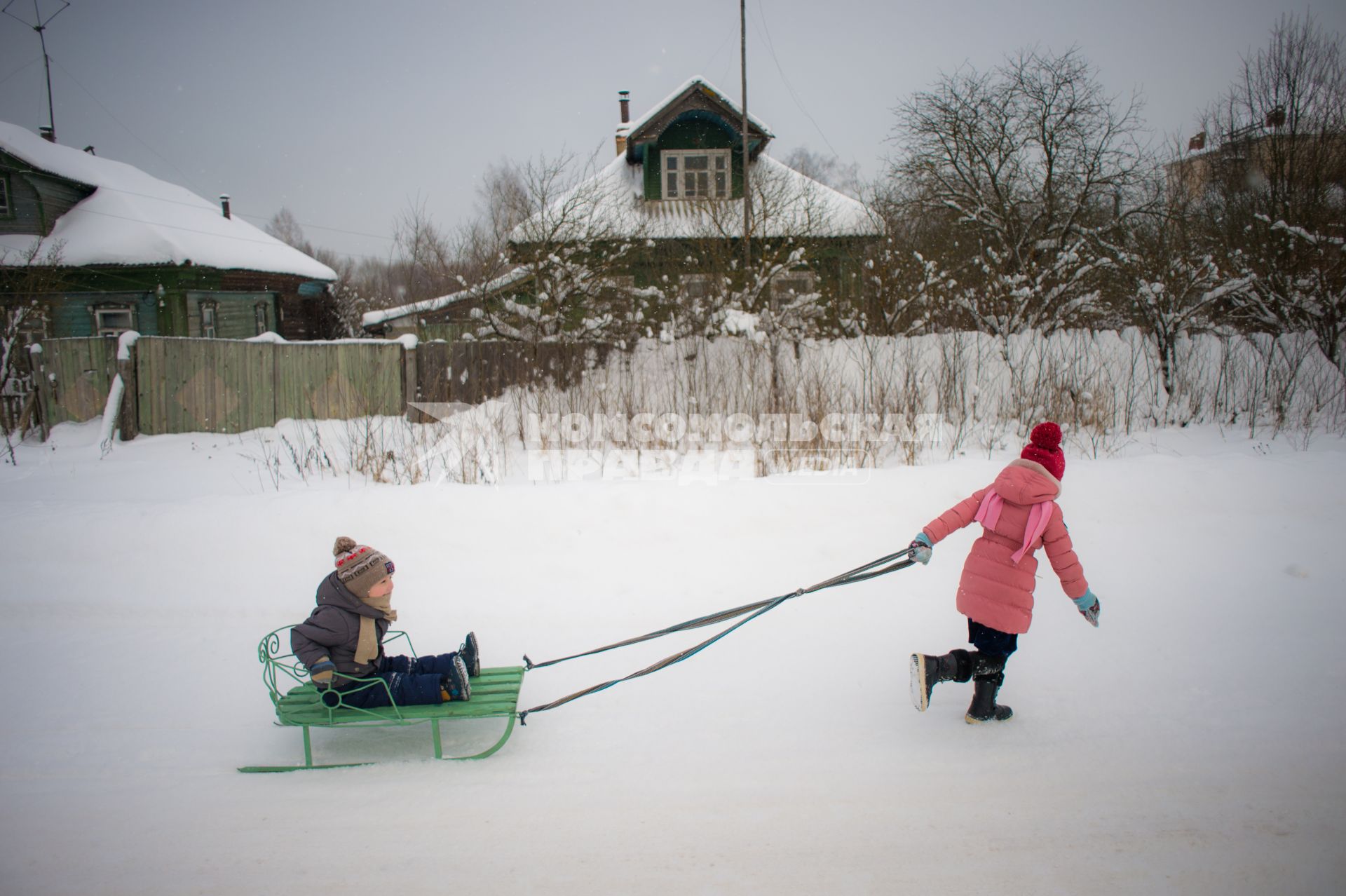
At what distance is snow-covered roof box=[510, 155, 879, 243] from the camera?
14.8 metres

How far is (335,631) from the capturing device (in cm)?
318

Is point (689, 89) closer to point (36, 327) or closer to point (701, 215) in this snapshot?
point (701, 215)

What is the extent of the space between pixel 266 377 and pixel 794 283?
41.2 feet

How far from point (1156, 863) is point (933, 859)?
0.83 meters

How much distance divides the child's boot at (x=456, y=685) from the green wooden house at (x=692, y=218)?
39.6 ft

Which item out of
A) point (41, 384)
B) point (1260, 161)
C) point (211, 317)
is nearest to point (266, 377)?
point (41, 384)

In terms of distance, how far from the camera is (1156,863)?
2514mm

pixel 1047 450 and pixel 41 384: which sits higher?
pixel 41 384

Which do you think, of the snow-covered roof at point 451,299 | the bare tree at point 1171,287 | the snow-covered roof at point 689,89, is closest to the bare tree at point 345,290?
the snow-covered roof at point 451,299

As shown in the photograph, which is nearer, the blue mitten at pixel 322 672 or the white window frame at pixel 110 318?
the blue mitten at pixel 322 672

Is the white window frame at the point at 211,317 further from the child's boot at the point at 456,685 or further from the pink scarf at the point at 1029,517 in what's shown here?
the pink scarf at the point at 1029,517

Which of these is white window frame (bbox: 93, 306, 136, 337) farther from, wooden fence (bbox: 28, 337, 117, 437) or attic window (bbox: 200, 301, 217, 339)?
wooden fence (bbox: 28, 337, 117, 437)

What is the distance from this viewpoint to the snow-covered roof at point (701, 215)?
48.6 ft

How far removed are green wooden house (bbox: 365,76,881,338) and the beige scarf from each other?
1189 centimetres
